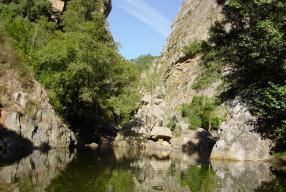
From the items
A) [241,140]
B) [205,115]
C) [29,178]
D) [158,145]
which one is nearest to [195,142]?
[158,145]

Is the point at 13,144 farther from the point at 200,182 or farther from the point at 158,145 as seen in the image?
the point at 158,145

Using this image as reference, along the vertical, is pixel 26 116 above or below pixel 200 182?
above

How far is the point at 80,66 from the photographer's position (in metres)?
51.1

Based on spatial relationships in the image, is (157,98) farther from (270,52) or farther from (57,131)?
(270,52)

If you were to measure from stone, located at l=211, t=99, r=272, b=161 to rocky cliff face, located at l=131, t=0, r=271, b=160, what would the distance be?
119 millimetres

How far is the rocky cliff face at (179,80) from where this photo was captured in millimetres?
64500

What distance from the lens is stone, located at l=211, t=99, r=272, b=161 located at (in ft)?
120

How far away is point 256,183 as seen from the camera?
20.3 m

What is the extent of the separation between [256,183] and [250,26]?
19.7 meters

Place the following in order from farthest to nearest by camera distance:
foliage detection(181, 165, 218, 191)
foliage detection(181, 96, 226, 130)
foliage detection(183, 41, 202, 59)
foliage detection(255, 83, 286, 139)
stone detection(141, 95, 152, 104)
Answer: foliage detection(183, 41, 202, 59)
stone detection(141, 95, 152, 104)
foliage detection(181, 96, 226, 130)
foliage detection(255, 83, 286, 139)
foliage detection(181, 165, 218, 191)

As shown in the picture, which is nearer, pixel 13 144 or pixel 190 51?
pixel 13 144

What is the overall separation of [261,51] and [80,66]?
908 inches

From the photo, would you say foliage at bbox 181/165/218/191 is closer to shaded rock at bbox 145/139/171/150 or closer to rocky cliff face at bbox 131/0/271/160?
rocky cliff face at bbox 131/0/271/160

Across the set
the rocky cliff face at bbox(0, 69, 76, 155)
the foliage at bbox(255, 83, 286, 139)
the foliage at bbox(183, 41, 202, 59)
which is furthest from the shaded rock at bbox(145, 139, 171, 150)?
the foliage at bbox(183, 41, 202, 59)
